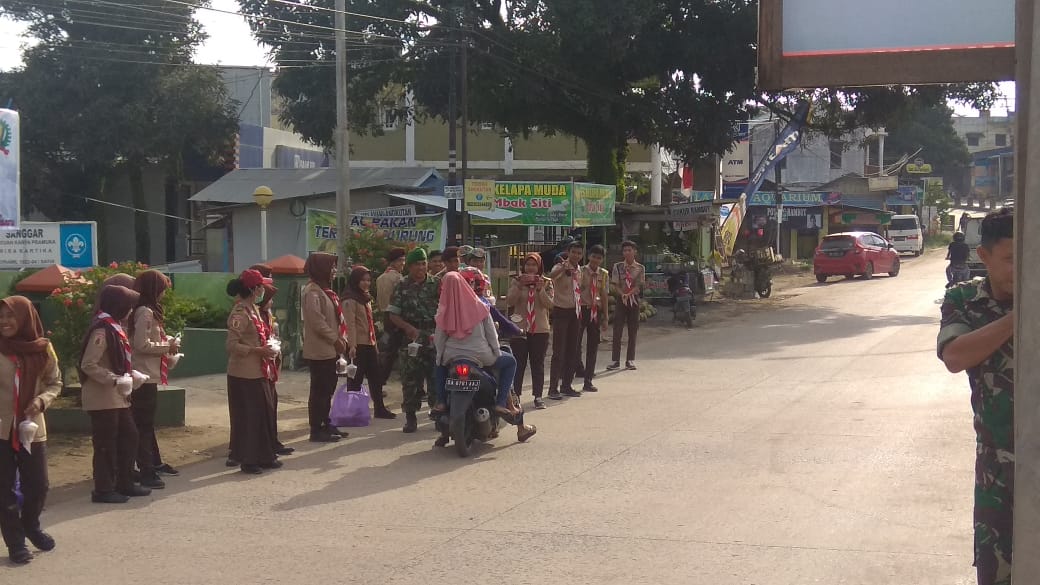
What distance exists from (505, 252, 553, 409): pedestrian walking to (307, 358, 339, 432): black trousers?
99.2 inches

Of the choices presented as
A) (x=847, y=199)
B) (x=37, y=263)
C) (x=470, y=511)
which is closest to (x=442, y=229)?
(x=37, y=263)

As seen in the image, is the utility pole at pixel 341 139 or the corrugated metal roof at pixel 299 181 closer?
the utility pole at pixel 341 139

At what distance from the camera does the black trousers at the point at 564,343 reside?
43.1 ft

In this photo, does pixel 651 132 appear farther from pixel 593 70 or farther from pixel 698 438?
pixel 698 438

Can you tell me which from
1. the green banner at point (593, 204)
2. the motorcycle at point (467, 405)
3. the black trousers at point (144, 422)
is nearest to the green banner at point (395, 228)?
the green banner at point (593, 204)

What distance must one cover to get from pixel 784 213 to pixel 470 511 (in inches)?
1956

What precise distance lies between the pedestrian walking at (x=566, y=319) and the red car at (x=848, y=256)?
24782 millimetres

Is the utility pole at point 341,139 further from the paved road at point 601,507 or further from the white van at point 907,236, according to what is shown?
the white van at point 907,236

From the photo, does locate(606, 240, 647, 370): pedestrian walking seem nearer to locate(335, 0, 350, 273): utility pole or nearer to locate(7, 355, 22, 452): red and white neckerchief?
locate(335, 0, 350, 273): utility pole

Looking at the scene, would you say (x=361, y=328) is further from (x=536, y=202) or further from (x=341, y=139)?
(x=536, y=202)

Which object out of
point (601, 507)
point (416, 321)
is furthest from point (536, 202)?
point (601, 507)

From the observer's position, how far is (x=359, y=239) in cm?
1502

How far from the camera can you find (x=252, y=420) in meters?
8.91

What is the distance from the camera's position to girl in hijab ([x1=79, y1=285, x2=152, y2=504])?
758 cm
